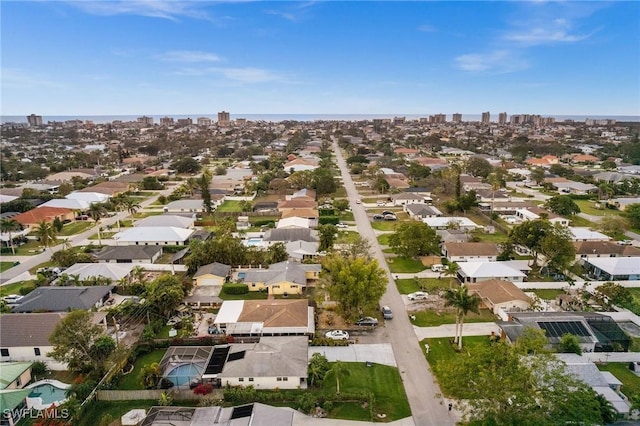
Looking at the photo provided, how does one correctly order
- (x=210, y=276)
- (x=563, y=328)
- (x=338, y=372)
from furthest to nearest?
(x=210, y=276) → (x=563, y=328) → (x=338, y=372)

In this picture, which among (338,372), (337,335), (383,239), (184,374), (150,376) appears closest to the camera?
(338,372)

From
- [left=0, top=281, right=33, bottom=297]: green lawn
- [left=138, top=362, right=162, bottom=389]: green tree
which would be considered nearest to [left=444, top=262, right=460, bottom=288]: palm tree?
[left=138, top=362, right=162, bottom=389]: green tree

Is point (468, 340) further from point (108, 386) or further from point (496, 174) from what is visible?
point (496, 174)

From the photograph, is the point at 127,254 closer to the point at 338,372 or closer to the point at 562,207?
the point at 338,372

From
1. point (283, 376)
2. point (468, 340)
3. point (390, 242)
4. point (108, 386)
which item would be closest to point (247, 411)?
point (283, 376)

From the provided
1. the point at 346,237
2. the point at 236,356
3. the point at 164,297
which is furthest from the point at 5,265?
the point at 346,237
